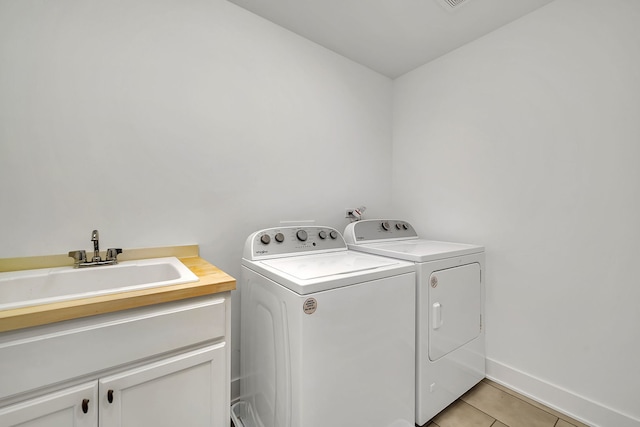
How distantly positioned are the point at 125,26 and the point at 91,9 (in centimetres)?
13

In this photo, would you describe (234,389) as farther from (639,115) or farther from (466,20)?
(466,20)

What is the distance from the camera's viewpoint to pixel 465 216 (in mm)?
1976

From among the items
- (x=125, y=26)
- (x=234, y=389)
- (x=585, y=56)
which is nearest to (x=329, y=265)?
(x=234, y=389)

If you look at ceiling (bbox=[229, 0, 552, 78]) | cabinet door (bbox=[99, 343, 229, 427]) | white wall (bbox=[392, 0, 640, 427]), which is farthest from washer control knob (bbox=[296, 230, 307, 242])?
ceiling (bbox=[229, 0, 552, 78])

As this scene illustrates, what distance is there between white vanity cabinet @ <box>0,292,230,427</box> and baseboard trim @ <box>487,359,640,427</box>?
1762mm

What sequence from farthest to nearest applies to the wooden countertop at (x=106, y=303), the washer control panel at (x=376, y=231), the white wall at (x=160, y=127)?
the washer control panel at (x=376, y=231)
the white wall at (x=160, y=127)
the wooden countertop at (x=106, y=303)

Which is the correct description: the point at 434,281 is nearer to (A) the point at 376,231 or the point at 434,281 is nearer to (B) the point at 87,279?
(A) the point at 376,231

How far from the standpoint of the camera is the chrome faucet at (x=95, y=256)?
3.72ft

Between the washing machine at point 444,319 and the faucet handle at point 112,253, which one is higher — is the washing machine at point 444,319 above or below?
below

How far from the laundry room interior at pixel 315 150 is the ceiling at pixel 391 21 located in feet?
0.15

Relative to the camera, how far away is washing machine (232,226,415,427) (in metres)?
1.00

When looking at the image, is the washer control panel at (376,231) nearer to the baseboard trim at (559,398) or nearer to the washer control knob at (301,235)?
the washer control knob at (301,235)

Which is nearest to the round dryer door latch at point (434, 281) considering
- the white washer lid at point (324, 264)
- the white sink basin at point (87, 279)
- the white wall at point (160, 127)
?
the white washer lid at point (324, 264)

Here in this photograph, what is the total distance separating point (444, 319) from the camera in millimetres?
1481
